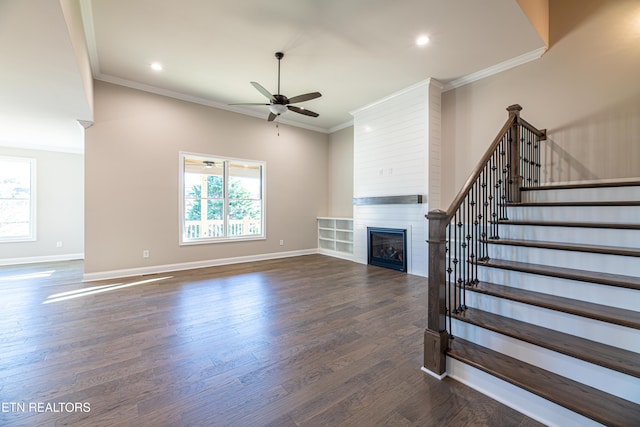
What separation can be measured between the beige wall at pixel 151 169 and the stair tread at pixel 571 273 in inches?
202

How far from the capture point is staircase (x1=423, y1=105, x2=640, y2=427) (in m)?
1.55

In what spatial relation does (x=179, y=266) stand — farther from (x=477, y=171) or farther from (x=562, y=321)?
(x=562, y=321)

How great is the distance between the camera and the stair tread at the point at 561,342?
1.51 metres

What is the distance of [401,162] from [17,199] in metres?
8.69

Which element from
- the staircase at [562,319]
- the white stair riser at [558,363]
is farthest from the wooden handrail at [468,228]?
the white stair riser at [558,363]

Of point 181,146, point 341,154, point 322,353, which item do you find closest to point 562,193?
point 322,353

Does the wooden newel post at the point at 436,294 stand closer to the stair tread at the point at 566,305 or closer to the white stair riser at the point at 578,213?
the stair tread at the point at 566,305

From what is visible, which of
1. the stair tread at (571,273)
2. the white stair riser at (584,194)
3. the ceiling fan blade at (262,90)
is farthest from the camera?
the ceiling fan blade at (262,90)

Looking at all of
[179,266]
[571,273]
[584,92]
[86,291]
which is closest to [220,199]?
[179,266]

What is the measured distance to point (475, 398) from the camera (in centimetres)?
179

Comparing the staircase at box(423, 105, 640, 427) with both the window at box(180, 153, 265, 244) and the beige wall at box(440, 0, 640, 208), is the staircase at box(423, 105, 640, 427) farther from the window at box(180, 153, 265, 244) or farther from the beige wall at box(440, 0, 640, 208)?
the window at box(180, 153, 265, 244)

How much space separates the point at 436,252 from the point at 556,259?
1115 mm

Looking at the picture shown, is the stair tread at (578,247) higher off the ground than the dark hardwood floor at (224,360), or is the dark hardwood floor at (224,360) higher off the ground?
the stair tread at (578,247)

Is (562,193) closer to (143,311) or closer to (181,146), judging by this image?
(143,311)
